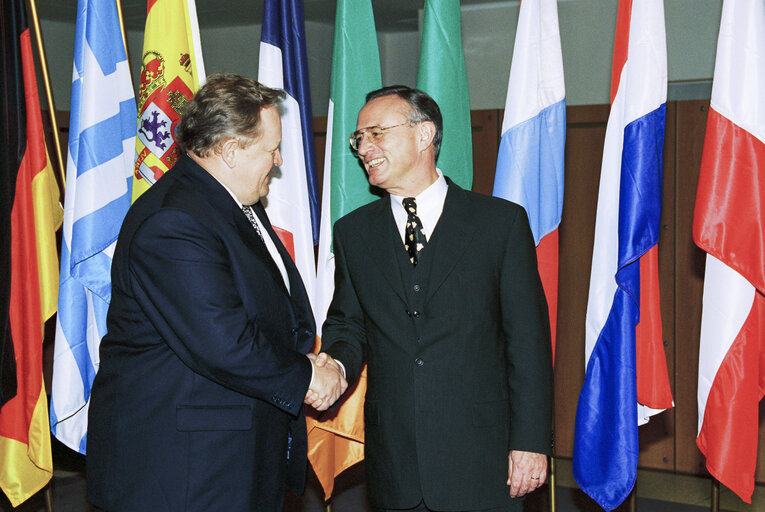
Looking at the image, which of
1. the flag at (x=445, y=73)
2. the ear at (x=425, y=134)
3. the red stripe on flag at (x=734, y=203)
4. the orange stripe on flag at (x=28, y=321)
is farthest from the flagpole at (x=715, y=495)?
the orange stripe on flag at (x=28, y=321)

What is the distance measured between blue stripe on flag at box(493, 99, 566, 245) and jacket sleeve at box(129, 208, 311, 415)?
1239mm

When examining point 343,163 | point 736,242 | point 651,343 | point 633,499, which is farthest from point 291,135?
point 633,499

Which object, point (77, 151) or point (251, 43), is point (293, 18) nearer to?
point (77, 151)

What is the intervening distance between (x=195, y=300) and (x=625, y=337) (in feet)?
4.82

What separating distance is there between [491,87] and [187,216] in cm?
632

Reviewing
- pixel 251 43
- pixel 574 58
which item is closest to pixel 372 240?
pixel 574 58

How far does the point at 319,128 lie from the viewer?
5.46m

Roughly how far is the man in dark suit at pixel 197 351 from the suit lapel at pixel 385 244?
0.37 metres

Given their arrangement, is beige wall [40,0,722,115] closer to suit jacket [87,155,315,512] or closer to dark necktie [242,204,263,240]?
dark necktie [242,204,263,240]

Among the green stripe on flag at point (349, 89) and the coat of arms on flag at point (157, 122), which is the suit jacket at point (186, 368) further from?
the green stripe on flag at point (349, 89)

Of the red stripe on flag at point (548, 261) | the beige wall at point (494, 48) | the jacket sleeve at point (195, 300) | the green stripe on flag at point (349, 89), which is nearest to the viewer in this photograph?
the jacket sleeve at point (195, 300)

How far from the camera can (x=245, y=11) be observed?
8.88 m

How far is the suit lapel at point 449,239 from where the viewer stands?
2.41 meters

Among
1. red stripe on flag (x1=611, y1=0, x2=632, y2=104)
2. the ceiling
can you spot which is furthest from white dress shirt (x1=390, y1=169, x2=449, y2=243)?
the ceiling
